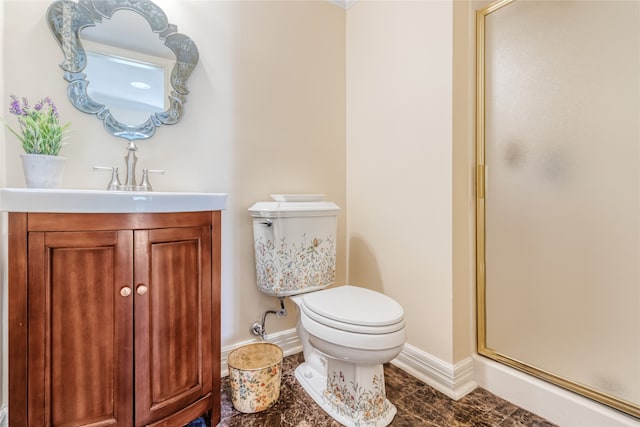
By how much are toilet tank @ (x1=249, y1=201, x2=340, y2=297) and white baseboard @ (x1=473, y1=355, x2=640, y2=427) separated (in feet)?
2.82

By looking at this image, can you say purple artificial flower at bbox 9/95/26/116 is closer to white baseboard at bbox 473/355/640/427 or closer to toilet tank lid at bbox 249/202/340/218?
toilet tank lid at bbox 249/202/340/218

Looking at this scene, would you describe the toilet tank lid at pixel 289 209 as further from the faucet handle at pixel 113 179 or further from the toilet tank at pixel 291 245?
the faucet handle at pixel 113 179

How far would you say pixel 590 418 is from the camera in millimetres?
1104

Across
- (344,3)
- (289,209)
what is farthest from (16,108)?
(344,3)

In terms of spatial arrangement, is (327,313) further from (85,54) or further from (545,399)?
(85,54)

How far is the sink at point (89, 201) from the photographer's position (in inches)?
30.6

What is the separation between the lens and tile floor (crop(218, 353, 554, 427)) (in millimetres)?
1188

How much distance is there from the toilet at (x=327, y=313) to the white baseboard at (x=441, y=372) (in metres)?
0.30

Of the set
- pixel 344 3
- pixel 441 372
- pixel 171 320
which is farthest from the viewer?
pixel 344 3

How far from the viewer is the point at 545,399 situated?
1214 millimetres

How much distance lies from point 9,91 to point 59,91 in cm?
15

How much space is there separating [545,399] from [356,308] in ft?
2.79

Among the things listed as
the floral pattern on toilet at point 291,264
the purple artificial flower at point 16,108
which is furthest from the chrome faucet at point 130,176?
the floral pattern on toilet at point 291,264

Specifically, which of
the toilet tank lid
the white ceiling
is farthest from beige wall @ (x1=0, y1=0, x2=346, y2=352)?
the toilet tank lid
